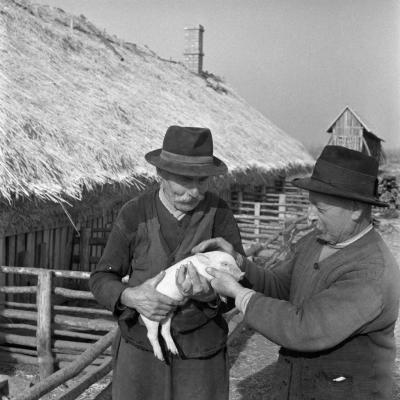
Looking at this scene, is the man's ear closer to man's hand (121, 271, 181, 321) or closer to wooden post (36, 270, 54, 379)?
man's hand (121, 271, 181, 321)

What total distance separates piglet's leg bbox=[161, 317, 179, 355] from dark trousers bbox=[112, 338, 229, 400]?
8 cm

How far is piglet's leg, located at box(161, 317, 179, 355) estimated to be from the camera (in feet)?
6.72

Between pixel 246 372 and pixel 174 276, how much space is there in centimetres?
314

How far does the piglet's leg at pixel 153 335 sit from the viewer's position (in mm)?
2021

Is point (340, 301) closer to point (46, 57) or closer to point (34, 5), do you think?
point (46, 57)

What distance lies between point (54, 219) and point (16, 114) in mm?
1197

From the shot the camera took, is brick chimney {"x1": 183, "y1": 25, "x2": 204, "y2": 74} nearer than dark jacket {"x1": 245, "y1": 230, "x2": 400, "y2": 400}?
No

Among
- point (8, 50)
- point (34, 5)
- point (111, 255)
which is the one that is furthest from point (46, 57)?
point (111, 255)

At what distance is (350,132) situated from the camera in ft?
85.7

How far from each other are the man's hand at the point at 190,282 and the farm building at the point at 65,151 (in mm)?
2273

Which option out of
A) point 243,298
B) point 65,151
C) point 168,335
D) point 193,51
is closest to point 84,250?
point 65,151

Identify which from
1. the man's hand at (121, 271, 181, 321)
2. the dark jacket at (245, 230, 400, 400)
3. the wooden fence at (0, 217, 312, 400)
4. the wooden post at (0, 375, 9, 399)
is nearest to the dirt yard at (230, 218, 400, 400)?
the wooden fence at (0, 217, 312, 400)

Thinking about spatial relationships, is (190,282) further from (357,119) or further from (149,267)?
(357,119)

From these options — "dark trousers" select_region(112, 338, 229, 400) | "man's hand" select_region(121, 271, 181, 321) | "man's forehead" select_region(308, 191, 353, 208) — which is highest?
"man's forehead" select_region(308, 191, 353, 208)
